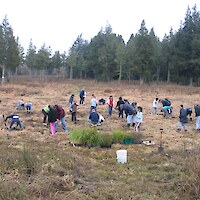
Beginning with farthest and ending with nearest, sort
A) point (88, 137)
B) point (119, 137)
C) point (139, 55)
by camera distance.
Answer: point (139, 55), point (119, 137), point (88, 137)

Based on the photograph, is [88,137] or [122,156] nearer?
[122,156]

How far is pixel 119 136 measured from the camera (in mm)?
12086

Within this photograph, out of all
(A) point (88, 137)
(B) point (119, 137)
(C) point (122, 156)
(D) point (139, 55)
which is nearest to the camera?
(C) point (122, 156)

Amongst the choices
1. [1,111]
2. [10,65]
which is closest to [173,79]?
[10,65]

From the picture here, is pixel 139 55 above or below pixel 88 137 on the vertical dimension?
above

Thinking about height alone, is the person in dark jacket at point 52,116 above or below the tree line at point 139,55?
below

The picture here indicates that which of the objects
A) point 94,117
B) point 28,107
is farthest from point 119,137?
point 28,107

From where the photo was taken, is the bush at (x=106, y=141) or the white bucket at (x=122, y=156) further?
the bush at (x=106, y=141)

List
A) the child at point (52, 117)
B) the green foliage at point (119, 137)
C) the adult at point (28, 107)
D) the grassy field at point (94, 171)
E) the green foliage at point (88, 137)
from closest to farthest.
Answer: the grassy field at point (94, 171) → the green foliage at point (88, 137) → the green foliage at point (119, 137) → the child at point (52, 117) → the adult at point (28, 107)

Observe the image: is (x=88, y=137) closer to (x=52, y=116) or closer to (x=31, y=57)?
(x=52, y=116)

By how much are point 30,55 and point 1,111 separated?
158 feet

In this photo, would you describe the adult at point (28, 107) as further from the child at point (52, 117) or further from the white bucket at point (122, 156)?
the white bucket at point (122, 156)

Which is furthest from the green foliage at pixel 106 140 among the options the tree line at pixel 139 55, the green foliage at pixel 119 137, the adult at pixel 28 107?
the tree line at pixel 139 55

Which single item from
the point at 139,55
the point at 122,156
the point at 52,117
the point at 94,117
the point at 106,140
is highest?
the point at 139,55
